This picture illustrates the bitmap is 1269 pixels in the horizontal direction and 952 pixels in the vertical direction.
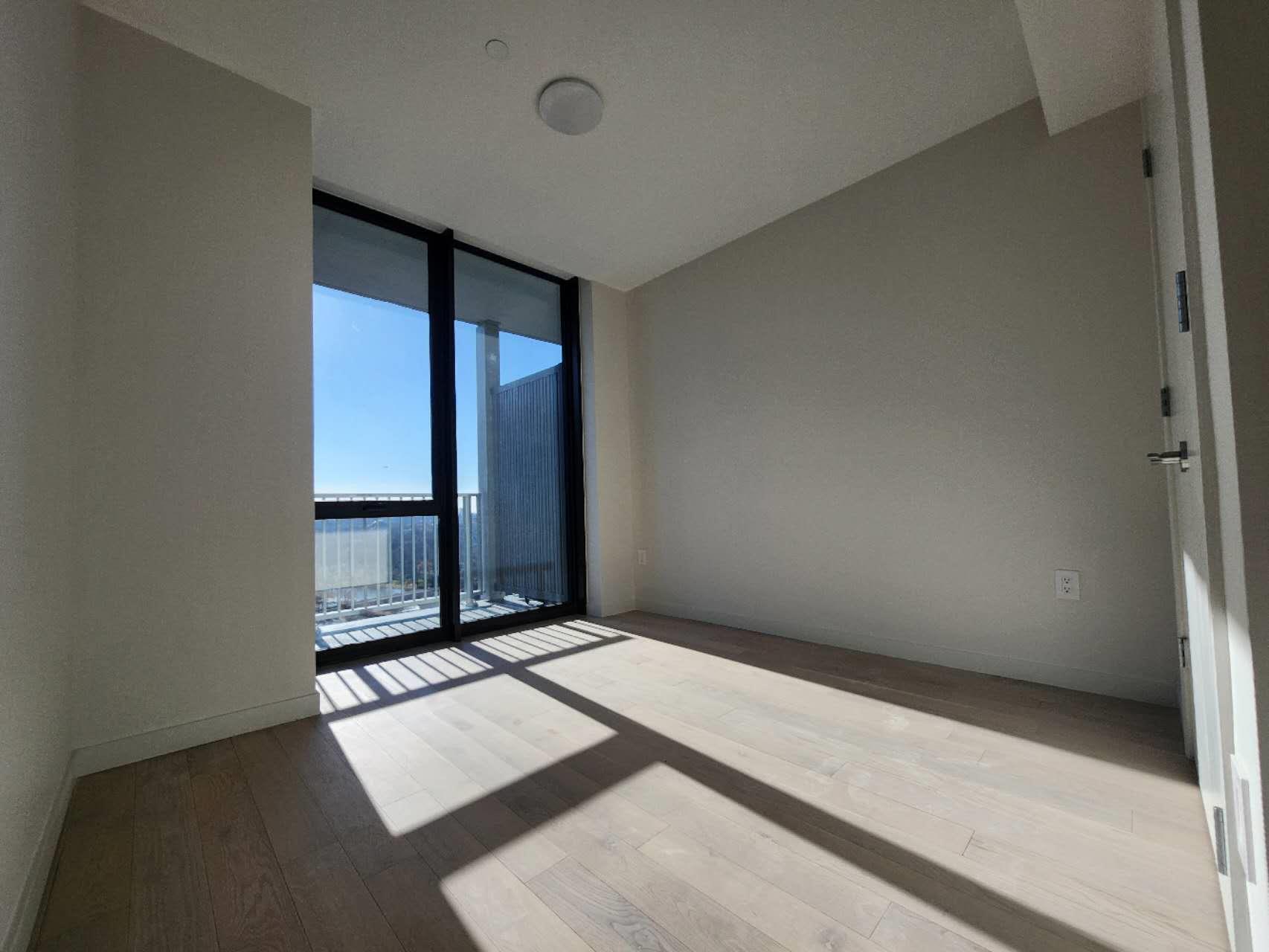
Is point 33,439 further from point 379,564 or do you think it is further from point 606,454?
point 606,454

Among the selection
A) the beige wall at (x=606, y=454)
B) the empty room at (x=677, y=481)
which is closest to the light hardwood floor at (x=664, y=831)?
the empty room at (x=677, y=481)

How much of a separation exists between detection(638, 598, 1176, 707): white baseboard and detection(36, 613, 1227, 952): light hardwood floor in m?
0.07

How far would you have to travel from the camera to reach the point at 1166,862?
1.15 meters

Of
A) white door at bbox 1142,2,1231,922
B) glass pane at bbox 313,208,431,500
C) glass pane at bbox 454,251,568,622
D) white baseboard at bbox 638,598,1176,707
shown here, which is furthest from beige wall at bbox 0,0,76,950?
white baseboard at bbox 638,598,1176,707

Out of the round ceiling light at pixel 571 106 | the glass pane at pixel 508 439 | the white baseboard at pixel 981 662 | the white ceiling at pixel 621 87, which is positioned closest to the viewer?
the white ceiling at pixel 621 87

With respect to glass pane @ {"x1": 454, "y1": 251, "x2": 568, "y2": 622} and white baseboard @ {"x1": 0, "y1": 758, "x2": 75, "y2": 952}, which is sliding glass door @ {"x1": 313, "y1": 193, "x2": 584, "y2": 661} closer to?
glass pane @ {"x1": 454, "y1": 251, "x2": 568, "y2": 622}

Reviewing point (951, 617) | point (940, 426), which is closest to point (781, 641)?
point (951, 617)

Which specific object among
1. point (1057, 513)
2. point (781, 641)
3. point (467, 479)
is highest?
point (467, 479)

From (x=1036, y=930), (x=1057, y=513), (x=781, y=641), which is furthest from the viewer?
(x=781, y=641)

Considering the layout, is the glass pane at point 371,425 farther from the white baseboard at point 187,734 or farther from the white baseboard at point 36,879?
the white baseboard at point 36,879

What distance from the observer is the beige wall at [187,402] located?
1.77 meters

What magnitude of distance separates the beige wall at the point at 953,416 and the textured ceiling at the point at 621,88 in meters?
0.39

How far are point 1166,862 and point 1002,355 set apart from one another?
1.89 m

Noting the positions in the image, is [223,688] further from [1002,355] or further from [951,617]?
[1002,355]
